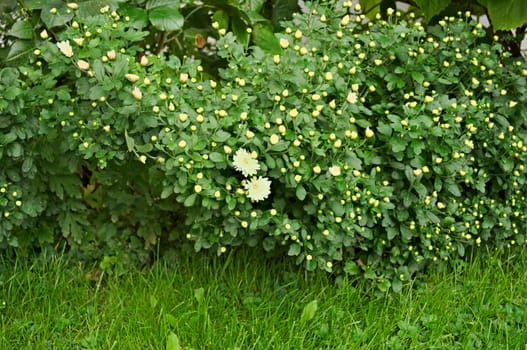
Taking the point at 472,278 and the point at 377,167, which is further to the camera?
the point at 472,278

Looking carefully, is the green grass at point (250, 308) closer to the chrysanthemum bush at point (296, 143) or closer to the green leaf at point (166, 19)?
the chrysanthemum bush at point (296, 143)

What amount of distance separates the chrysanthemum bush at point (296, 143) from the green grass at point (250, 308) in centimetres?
11

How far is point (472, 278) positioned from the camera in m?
2.45

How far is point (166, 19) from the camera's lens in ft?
6.92

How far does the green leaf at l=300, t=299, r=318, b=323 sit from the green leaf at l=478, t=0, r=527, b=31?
41.3 inches

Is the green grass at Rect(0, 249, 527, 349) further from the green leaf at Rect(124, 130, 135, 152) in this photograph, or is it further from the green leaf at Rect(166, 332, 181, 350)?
the green leaf at Rect(124, 130, 135, 152)

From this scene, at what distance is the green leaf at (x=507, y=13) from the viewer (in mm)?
2320

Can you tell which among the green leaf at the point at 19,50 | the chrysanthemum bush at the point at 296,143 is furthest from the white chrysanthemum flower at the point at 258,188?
the green leaf at the point at 19,50

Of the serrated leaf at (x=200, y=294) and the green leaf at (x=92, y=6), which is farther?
the serrated leaf at (x=200, y=294)

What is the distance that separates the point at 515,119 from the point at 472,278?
548 mm

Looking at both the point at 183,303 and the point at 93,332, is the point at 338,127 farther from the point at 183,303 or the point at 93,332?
the point at 93,332

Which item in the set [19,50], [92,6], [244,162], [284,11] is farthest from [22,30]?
[284,11]

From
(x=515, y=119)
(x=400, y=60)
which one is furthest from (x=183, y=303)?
(x=515, y=119)

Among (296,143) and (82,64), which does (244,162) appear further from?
(82,64)
